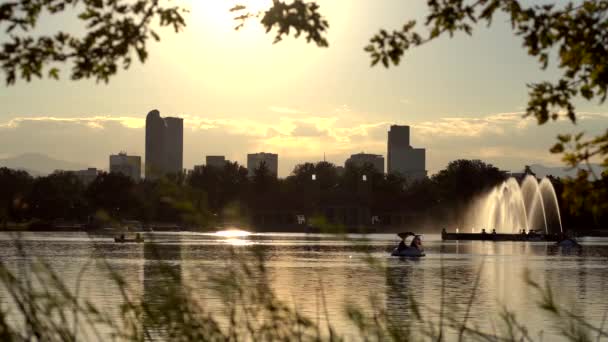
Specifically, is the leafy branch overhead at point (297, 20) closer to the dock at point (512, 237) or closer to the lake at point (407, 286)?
the lake at point (407, 286)

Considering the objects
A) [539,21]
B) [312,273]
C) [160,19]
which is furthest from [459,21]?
[312,273]

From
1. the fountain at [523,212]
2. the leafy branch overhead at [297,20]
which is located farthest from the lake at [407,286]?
the fountain at [523,212]

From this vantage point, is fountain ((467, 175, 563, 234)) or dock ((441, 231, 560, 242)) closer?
dock ((441, 231, 560, 242))

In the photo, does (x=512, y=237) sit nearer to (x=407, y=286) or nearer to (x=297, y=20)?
(x=407, y=286)

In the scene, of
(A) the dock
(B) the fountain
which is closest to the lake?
(A) the dock

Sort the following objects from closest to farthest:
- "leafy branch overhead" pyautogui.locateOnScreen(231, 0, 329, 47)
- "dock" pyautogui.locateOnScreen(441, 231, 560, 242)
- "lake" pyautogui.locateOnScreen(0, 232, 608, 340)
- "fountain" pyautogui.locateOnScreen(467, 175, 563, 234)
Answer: "leafy branch overhead" pyautogui.locateOnScreen(231, 0, 329, 47), "lake" pyautogui.locateOnScreen(0, 232, 608, 340), "dock" pyautogui.locateOnScreen(441, 231, 560, 242), "fountain" pyautogui.locateOnScreen(467, 175, 563, 234)

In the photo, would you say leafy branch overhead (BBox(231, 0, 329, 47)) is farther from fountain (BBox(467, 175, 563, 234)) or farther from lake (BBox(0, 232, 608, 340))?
fountain (BBox(467, 175, 563, 234))

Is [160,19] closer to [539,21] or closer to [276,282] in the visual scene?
[539,21]

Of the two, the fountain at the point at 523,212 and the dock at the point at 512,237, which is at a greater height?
the fountain at the point at 523,212

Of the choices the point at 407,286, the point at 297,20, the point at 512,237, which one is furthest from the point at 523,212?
the point at 297,20

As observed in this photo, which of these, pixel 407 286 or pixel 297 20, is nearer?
pixel 297 20

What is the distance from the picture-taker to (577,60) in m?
9.72

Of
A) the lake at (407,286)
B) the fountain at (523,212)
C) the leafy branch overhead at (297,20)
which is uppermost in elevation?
the fountain at (523,212)

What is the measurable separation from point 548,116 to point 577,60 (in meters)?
0.52
